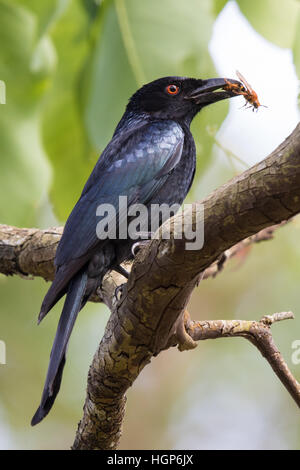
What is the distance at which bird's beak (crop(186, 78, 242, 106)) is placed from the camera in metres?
4.28

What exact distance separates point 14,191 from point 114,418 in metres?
1.24

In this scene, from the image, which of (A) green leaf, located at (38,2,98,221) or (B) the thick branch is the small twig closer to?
(B) the thick branch

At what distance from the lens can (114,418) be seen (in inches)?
133

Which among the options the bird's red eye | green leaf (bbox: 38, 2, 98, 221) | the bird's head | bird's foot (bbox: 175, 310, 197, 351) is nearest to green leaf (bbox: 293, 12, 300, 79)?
green leaf (bbox: 38, 2, 98, 221)

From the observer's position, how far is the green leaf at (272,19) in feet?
9.64

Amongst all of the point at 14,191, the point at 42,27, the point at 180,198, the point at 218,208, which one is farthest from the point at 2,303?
the point at 218,208

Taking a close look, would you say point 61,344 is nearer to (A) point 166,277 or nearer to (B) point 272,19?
(A) point 166,277

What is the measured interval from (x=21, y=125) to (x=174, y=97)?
175 cm

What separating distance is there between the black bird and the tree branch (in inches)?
11.6

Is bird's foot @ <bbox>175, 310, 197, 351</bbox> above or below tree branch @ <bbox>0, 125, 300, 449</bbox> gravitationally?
above

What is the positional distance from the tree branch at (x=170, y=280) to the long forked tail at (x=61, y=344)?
0.57 ft

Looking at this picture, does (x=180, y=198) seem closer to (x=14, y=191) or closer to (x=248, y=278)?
(x=14, y=191)

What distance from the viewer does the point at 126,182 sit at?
3809mm

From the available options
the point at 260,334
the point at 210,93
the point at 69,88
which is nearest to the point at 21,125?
the point at 69,88
